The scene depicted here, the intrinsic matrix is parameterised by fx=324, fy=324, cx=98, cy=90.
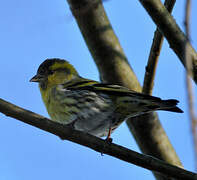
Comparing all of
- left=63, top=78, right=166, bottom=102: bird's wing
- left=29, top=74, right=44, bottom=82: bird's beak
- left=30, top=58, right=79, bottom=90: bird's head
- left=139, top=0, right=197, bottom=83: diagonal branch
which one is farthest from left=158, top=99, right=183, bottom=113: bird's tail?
left=29, top=74, right=44, bottom=82: bird's beak

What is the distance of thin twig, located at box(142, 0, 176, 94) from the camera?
3.79 metres

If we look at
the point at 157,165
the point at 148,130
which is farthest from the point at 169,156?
the point at 157,165

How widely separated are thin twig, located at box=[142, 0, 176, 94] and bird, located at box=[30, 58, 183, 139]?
0.87 feet

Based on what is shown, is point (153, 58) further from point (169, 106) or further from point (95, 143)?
point (95, 143)

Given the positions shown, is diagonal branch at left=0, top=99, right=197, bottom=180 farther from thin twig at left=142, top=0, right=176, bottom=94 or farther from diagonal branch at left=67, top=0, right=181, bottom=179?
diagonal branch at left=67, top=0, right=181, bottom=179

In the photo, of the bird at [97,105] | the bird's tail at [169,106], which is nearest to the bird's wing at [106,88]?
the bird at [97,105]

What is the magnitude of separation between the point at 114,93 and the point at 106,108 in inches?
11.1

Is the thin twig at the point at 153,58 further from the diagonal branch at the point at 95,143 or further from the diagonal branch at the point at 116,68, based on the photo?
the diagonal branch at the point at 95,143

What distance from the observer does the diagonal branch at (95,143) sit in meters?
3.46

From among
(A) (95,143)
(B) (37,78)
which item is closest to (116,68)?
(B) (37,78)

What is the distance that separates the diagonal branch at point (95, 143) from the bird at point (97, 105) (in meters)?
1.17

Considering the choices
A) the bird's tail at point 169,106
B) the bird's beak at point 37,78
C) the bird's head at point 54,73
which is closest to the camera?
the bird's tail at point 169,106

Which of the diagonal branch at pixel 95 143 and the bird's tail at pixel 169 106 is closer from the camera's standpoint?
the diagonal branch at pixel 95 143

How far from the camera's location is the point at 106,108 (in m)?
5.15
